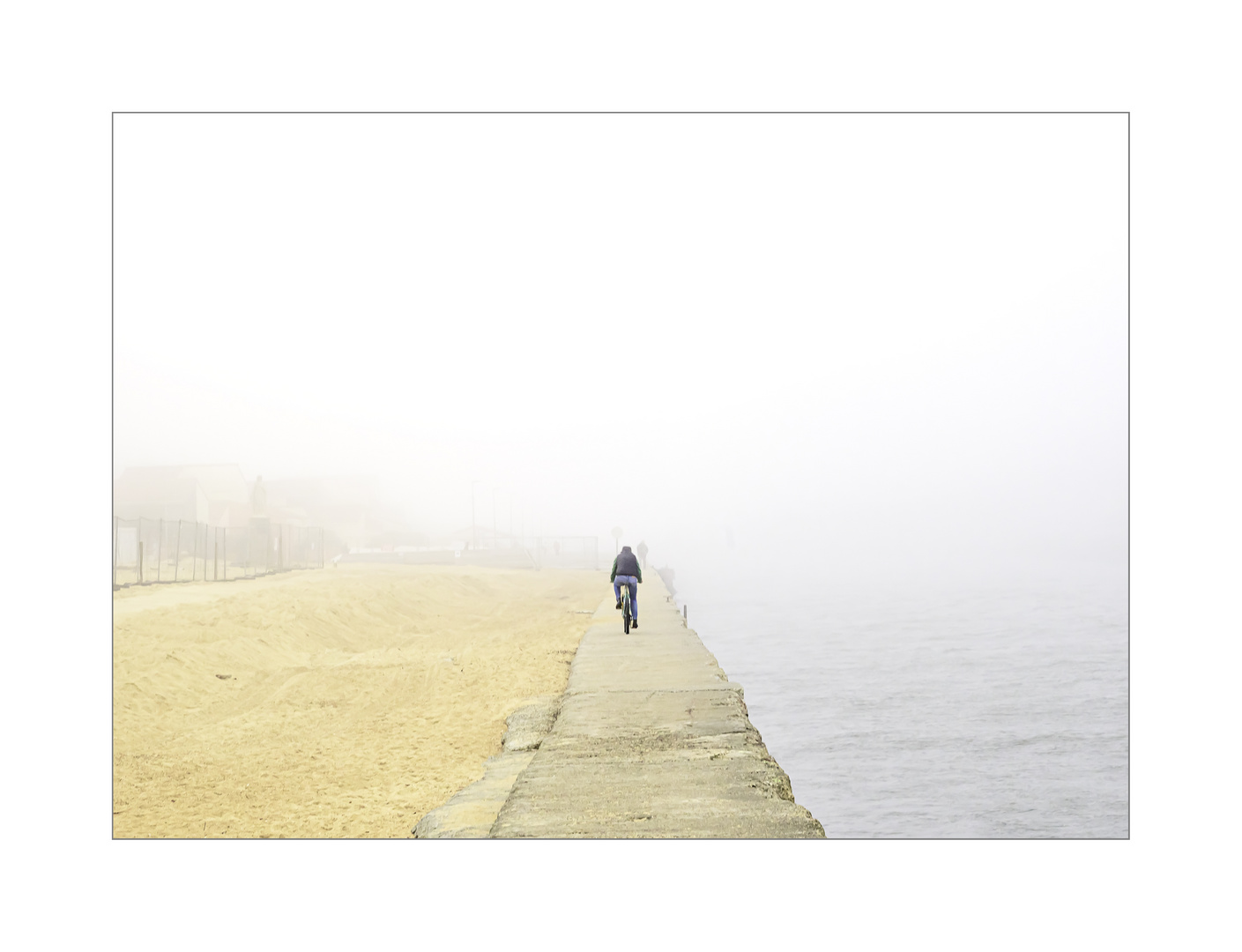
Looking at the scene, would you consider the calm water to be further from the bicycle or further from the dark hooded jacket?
the dark hooded jacket

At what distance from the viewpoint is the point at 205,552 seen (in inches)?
1105

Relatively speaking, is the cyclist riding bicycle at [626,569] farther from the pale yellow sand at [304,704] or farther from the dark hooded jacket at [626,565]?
the pale yellow sand at [304,704]

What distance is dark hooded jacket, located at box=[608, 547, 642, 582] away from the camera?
1226 centimetres

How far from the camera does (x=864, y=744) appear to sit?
16734 mm

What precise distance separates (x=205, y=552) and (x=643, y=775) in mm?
25155

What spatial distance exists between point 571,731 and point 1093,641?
2923 cm

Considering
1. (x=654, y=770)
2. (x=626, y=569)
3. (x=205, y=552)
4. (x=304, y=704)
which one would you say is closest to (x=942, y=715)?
(x=626, y=569)

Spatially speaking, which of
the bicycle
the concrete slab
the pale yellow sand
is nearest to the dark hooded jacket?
the bicycle

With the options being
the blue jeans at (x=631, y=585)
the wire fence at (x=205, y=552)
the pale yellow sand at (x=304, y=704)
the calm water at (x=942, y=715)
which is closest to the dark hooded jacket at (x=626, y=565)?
the blue jeans at (x=631, y=585)

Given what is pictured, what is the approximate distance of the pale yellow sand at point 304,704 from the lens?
7.39 meters

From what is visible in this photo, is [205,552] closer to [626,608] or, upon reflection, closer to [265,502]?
[265,502]

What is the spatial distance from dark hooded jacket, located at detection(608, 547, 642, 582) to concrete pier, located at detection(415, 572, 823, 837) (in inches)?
98.4
